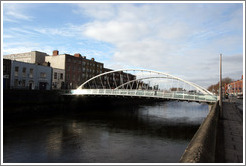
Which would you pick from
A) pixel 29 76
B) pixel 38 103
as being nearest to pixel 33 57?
pixel 29 76

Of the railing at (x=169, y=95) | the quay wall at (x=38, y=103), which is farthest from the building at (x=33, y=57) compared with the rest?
the railing at (x=169, y=95)

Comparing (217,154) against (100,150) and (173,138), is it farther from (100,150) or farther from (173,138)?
(173,138)

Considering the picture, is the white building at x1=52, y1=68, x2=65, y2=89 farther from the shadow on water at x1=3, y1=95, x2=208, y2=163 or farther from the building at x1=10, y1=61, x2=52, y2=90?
the shadow on water at x1=3, y1=95, x2=208, y2=163

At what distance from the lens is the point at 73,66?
5138cm

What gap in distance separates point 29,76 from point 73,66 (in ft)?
47.5

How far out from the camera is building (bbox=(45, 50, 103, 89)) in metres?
48.9

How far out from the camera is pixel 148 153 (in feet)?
43.8

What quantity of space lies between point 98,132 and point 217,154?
14175mm

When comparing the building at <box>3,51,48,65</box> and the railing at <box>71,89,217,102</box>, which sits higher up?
the building at <box>3,51,48,65</box>

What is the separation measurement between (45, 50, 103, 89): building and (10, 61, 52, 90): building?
19.8ft

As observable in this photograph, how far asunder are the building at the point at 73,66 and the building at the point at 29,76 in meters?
6.04

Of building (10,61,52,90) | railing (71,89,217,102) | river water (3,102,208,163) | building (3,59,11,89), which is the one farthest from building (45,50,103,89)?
river water (3,102,208,163)

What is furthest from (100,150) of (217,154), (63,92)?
(63,92)

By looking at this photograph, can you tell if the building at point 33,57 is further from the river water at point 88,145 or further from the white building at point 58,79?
the river water at point 88,145
